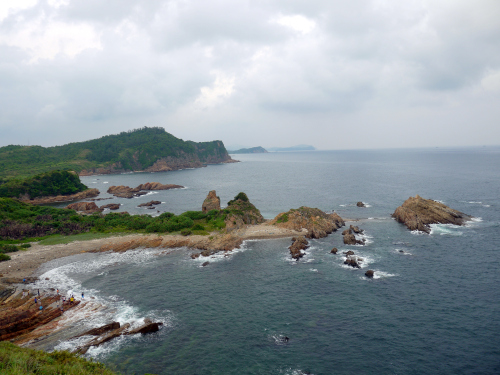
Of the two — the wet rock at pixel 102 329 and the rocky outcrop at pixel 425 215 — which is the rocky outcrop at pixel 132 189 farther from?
the rocky outcrop at pixel 425 215

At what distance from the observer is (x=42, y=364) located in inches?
766

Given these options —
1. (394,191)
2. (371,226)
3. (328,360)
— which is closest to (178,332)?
(328,360)

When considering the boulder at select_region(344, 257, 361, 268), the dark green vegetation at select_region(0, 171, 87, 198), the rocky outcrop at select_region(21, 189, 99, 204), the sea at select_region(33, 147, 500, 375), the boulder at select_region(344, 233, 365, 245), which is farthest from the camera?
the rocky outcrop at select_region(21, 189, 99, 204)

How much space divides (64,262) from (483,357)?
2266 inches

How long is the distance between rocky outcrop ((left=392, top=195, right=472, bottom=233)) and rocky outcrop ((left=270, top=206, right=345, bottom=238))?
570 inches

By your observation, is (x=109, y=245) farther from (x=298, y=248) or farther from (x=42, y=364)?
(x=42, y=364)

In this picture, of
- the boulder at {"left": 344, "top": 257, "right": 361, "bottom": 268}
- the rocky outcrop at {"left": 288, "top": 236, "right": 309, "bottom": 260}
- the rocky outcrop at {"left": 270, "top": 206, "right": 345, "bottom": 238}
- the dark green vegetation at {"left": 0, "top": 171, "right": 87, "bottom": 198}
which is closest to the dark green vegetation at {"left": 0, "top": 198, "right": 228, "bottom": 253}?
the rocky outcrop at {"left": 270, "top": 206, "right": 345, "bottom": 238}

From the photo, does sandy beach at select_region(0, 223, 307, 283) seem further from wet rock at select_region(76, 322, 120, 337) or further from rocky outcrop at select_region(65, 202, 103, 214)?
rocky outcrop at select_region(65, 202, 103, 214)

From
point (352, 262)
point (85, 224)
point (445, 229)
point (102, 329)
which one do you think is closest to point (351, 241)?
point (352, 262)

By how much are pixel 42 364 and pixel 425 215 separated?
74400 mm

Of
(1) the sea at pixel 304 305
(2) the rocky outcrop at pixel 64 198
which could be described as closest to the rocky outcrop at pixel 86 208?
(2) the rocky outcrop at pixel 64 198

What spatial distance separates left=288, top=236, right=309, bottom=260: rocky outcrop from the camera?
4931 cm

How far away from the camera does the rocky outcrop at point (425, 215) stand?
64.9 m

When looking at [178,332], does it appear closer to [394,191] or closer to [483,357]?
[483,357]
